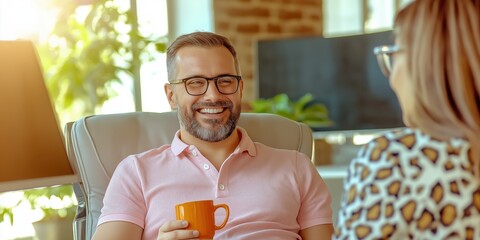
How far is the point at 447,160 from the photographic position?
48.4 inches

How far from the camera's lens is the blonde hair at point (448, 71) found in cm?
122

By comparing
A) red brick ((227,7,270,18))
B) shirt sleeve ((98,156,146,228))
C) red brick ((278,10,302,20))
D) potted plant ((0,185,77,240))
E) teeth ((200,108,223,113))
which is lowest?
potted plant ((0,185,77,240))

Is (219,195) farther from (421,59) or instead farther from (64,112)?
(64,112)

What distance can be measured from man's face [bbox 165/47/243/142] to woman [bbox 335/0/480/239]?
1.00 meters

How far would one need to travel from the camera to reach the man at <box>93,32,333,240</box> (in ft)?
6.95

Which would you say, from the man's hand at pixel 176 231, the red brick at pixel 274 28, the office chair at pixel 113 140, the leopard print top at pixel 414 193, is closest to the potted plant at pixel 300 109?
the red brick at pixel 274 28

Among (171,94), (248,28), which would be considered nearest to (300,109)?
(248,28)

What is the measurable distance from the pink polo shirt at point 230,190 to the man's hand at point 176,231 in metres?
0.26

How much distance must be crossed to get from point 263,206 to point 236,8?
2.69 m

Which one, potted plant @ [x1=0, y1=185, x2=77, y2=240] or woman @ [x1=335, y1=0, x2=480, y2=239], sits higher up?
woman @ [x1=335, y1=0, x2=480, y2=239]

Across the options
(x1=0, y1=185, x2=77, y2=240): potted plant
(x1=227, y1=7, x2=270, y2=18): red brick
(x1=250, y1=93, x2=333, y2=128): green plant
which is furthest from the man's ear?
(x1=227, y1=7, x2=270, y2=18): red brick

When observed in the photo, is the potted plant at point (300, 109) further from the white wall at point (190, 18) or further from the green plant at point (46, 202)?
the green plant at point (46, 202)

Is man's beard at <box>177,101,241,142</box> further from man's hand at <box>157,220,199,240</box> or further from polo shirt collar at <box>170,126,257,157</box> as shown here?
man's hand at <box>157,220,199,240</box>

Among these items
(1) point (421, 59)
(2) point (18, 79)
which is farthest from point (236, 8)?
(1) point (421, 59)
